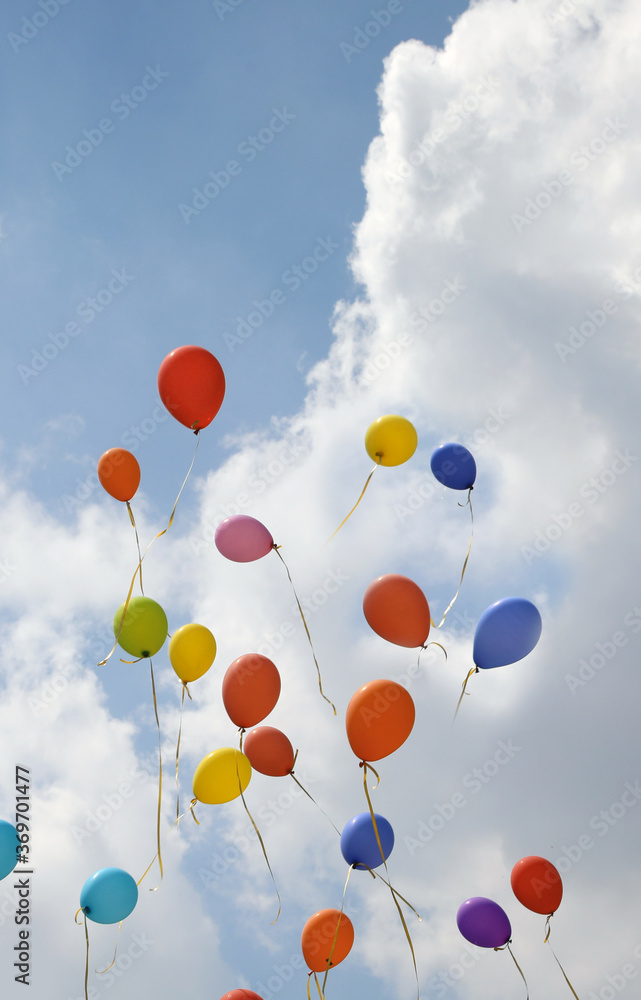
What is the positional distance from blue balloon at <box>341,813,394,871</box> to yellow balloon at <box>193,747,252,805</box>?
105cm

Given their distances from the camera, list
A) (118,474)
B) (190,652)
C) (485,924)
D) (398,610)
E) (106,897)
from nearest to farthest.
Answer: (106,897), (398,610), (485,924), (190,652), (118,474)

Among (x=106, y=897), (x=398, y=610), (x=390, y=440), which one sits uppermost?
(x=390, y=440)

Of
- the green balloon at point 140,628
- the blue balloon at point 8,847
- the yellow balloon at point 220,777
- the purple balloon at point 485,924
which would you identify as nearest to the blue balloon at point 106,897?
the blue balloon at point 8,847

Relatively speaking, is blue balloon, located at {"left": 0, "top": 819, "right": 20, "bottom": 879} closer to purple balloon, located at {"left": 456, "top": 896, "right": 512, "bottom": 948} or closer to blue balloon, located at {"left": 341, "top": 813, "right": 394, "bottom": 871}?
blue balloon, located at {"left": 341, "top": 813, "right": 394, "bottom": 871}

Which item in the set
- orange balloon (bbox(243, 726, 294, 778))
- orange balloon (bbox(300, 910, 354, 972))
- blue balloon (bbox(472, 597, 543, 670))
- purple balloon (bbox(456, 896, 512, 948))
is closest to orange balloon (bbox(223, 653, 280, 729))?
orange balloon (bbox(243, 726, 294, 778))

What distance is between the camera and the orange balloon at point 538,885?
22.3 feet

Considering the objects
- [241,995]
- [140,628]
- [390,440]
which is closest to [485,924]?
[241,995]

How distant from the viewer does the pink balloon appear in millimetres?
7551

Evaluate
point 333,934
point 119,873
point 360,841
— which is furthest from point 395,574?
point 119,873

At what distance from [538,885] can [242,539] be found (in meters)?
4.42

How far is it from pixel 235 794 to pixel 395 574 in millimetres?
2511

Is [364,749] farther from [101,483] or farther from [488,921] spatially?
[101,483]

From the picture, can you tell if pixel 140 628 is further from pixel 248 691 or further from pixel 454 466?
pixel 454 466

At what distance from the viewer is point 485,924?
670 cm
